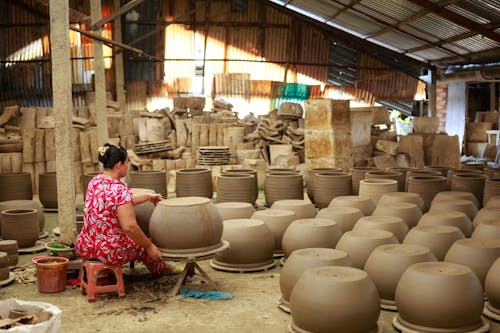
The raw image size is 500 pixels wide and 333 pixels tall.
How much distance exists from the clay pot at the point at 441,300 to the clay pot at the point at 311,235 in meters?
1.68

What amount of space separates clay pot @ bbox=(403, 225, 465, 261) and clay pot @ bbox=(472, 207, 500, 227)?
0.70 meters

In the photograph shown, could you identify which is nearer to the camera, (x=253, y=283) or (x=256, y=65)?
(x=253, y=283)

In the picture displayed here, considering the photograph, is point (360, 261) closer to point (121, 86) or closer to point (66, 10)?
point (66, 10)

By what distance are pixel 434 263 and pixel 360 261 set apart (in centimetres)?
100

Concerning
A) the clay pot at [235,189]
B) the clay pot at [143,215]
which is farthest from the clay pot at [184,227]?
the clay pot at [235,189]

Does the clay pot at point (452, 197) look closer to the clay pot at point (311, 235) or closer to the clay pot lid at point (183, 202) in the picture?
the clay pot at point (311, 235)

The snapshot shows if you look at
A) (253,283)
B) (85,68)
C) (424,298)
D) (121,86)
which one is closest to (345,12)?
(121,86)

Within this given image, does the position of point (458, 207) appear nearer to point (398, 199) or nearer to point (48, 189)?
point (398, 199)

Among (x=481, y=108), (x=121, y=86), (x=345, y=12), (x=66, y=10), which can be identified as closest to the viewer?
(x=66, y=10)

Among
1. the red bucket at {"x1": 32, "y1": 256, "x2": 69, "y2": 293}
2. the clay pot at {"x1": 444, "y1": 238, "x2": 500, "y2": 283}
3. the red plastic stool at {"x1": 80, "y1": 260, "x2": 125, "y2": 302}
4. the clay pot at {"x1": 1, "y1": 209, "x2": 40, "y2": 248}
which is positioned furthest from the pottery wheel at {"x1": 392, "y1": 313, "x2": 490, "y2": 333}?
the clay pot at {"x1": 1, "y1": 209, "x2": 40, "y2": 248}

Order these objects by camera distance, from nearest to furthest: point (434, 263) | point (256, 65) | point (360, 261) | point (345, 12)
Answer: point (434, 263)
point (360, 261)
point (345, 12)
point (256, 65)

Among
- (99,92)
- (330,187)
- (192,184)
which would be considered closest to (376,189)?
(330,187)

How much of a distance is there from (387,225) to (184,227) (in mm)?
2350

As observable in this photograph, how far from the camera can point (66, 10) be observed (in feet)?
24.3
